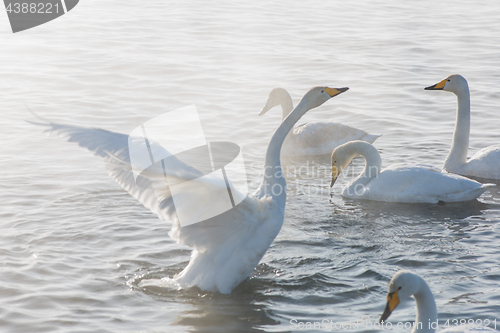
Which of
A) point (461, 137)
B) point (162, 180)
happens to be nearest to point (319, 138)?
point (461, 137)

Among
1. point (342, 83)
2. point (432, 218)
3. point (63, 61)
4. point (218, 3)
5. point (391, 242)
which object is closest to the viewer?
point (391, 242)

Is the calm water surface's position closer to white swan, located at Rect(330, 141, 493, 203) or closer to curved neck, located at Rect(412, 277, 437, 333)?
white swan, located at Rect(330, 141, 493, 203)

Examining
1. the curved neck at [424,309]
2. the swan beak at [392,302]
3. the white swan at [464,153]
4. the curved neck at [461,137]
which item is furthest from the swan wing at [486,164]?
the swan beak at [392,302]

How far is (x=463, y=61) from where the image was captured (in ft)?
55.5

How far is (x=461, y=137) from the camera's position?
30.1 feet

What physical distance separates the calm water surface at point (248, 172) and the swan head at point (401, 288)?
36.1 inches

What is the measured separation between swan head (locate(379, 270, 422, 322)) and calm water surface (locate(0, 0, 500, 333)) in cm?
92

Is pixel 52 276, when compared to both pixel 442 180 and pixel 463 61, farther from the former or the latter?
pixel 463 61

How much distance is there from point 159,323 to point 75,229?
2.31 metres

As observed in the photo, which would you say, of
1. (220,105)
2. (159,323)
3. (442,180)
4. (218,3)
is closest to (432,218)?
(442,180)

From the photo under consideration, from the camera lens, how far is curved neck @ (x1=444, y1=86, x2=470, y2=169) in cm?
912

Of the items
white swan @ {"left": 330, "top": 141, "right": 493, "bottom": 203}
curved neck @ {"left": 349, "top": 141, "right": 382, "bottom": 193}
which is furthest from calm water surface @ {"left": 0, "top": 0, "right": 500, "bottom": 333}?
curved neck @ {"left": 349, "top": 141, "right": 382, "bottom": 193}

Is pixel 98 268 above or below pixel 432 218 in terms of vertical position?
above

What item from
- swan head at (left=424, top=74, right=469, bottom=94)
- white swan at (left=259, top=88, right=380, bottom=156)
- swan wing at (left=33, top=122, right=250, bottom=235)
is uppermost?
swan wing at (left=33, top=122, right=250, bottom=235)
